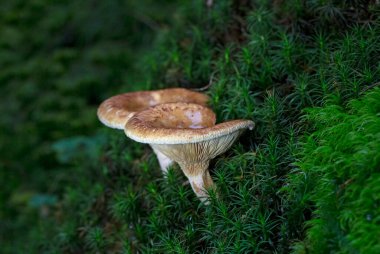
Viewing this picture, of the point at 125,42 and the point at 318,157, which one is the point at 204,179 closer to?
the point at 318,157

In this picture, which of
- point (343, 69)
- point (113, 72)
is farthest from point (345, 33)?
point (113, 72)

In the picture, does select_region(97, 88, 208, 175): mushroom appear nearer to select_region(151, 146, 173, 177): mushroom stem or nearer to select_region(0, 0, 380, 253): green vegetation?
select_region(151, 146, 173, 177): mushroom stem

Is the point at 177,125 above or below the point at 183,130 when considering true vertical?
below

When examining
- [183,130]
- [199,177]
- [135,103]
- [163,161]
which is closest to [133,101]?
[135,103]

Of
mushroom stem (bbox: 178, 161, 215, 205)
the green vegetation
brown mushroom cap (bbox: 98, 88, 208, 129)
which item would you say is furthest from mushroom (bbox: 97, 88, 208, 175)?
mushroom stem (bbox: 178, 161, 215, 205)

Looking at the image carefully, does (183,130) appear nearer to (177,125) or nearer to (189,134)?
(189,134)
